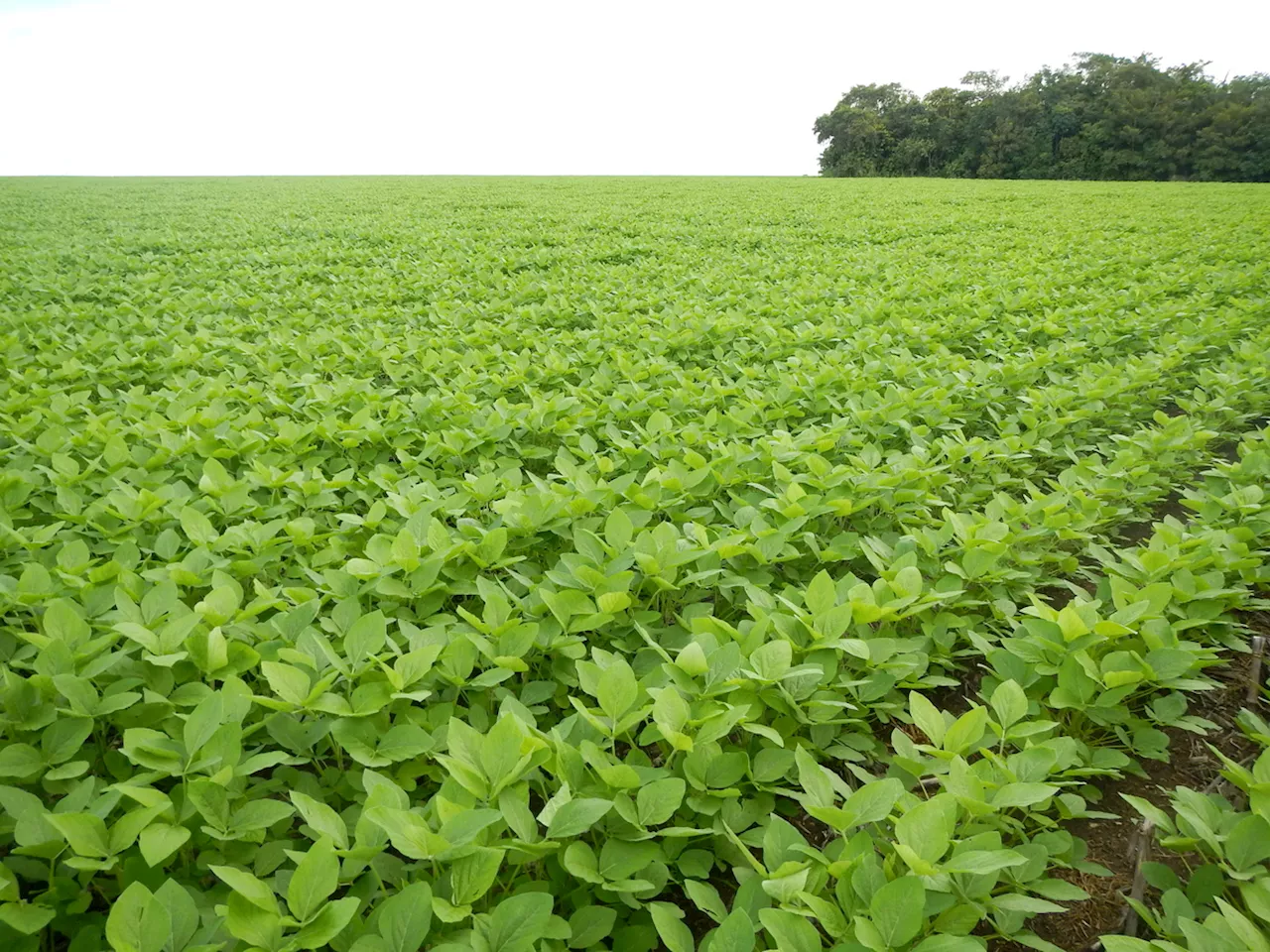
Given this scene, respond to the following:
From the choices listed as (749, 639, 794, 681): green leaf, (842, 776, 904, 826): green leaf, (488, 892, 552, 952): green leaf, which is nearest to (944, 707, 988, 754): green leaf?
(842, 776, 904, 826): green leaf

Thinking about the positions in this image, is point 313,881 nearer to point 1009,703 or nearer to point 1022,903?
point 1022,903

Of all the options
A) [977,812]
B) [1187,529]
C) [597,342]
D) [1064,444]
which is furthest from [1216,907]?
[597,342]

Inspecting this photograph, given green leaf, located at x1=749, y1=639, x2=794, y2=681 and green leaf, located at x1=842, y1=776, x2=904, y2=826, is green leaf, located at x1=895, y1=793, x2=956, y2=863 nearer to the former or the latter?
green leaf, located at x1=842, y1=776, x2=904, y2=826

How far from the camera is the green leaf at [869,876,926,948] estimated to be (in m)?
1.31

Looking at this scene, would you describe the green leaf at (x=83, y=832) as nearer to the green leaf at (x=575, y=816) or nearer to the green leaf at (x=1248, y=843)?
the green leaf at (x=575, y=816)

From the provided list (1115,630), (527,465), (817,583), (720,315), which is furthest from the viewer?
(720,315)

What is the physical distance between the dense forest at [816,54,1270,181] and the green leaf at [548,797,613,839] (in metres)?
55.8

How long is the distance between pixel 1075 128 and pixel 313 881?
59.6m

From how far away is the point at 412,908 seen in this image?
53.1 inches

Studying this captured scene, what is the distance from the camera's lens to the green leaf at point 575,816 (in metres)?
1.48

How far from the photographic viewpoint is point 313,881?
136cm

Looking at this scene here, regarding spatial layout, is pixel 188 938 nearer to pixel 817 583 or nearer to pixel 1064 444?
pixel 817 583

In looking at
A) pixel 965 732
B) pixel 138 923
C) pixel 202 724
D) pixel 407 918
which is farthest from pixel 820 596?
pixel 138 923

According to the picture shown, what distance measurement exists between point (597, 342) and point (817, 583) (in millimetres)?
4164
